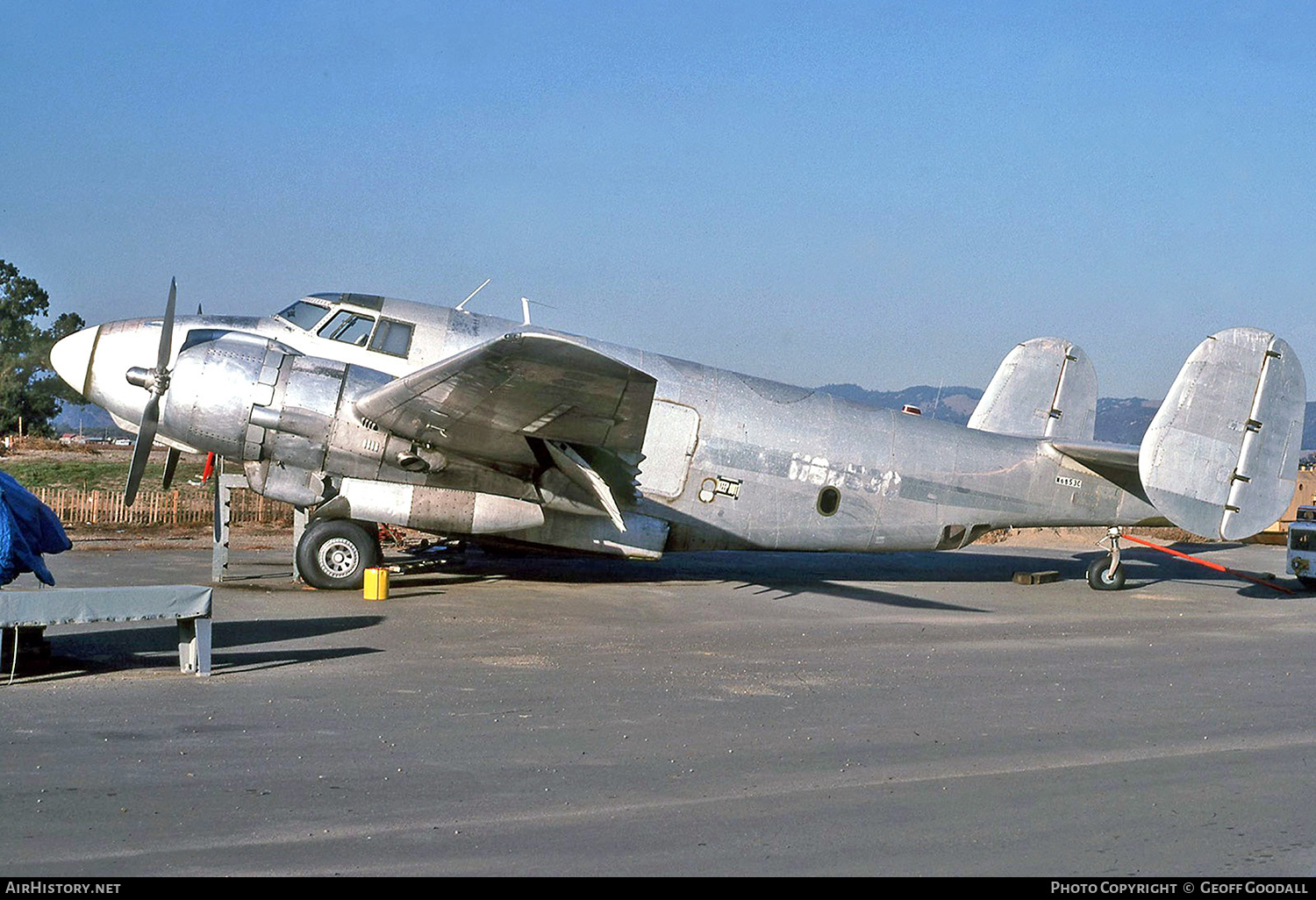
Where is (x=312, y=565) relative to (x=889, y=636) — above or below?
below

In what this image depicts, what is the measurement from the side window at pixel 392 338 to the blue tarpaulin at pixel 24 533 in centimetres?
600

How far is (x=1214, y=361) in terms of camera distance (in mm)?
16625

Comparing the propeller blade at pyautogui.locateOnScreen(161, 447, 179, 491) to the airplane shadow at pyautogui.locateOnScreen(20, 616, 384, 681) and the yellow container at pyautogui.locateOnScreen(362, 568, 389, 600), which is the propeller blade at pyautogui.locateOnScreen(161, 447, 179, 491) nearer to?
the yellow container at pyautogui.locateOnScreen(362, 568, 389, 600)

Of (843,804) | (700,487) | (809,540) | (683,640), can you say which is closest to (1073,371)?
(809,540)

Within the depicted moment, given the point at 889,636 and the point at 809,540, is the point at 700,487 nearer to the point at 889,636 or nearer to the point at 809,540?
the point at 809,540

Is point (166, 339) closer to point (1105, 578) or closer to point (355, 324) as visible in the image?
point (355, 324)

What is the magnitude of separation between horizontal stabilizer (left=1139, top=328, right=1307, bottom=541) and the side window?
1058cm

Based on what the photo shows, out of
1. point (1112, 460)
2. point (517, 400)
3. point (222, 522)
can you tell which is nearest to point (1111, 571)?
point (1112, 460)

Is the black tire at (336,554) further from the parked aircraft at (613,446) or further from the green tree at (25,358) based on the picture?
the green tree at (25,358)

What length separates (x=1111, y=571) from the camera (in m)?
18.5

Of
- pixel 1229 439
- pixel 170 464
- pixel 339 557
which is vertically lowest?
pixel 339 557

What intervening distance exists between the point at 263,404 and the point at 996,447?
10.7 meters

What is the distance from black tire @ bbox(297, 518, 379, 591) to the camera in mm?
14938

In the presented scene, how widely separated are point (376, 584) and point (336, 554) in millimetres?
922
